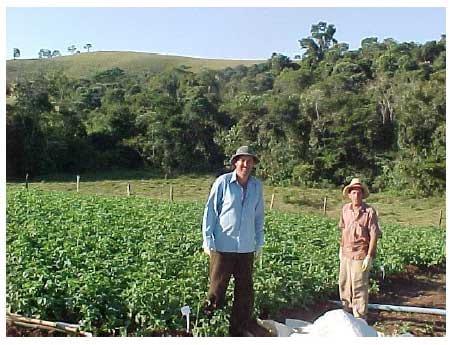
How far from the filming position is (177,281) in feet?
13.7

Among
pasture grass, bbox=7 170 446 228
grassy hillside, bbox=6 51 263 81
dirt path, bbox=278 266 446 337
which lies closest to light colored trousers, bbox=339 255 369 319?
dirt path, bbox=278 266 446 337

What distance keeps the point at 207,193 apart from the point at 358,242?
8507mm

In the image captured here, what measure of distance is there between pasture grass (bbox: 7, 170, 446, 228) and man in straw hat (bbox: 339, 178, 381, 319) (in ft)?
25.4

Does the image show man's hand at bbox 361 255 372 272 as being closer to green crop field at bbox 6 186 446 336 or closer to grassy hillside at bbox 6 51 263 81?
green crop field at bbox 6 186 446 336

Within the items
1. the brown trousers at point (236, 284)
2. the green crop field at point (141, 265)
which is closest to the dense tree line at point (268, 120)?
the green crop field at point (141, 265)

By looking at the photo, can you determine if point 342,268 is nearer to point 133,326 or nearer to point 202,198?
point 133,326

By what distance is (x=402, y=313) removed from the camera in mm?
4289

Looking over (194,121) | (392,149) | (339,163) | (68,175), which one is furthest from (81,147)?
(392,149)

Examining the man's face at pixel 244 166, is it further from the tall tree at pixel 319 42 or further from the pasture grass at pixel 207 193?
the tall tree at pixel 319 42

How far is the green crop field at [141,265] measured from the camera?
3.71m

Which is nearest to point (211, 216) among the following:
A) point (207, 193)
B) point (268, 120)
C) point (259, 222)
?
point (259, 222)

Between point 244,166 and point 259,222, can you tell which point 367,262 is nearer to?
point 259,222

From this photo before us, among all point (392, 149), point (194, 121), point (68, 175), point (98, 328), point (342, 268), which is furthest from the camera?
point (392, 149)

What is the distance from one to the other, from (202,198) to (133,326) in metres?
8.60
